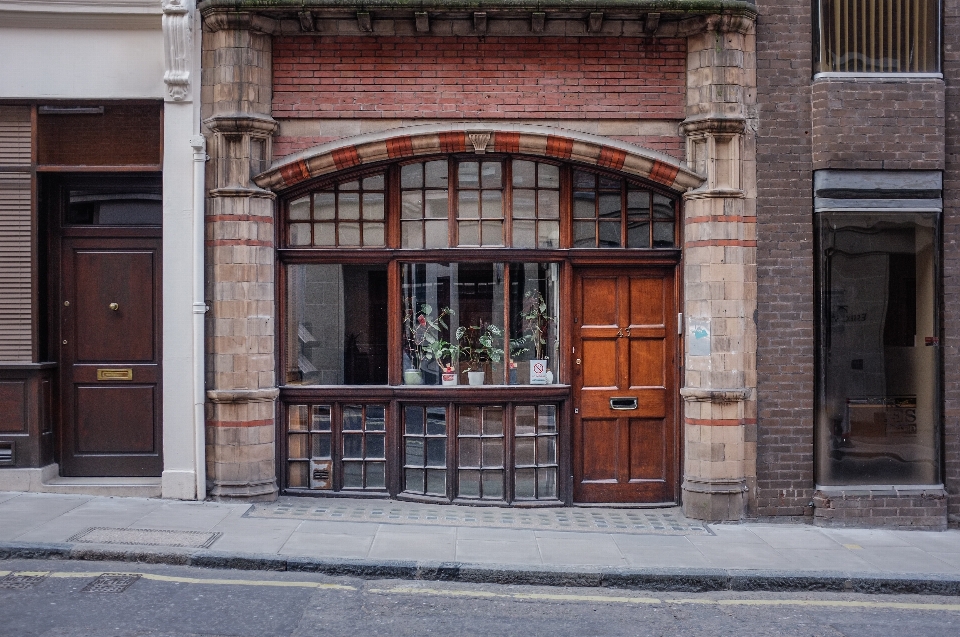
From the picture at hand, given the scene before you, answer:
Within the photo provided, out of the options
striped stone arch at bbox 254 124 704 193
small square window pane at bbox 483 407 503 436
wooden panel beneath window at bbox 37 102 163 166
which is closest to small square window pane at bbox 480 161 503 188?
striped stone arch at bbox 254 124 704 193

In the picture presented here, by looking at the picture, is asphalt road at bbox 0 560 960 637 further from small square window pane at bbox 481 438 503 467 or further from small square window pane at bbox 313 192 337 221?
small square window pane at bbox 313 192 337 221

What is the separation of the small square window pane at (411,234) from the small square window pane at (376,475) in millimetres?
2449

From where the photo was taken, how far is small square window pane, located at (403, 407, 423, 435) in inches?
373

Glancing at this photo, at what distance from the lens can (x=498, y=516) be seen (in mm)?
8969

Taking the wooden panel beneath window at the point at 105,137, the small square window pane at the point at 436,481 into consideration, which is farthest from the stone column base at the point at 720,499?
the wooden panel beneath window at the point at 105,137

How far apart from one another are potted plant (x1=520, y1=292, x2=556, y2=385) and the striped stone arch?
5.28 ft

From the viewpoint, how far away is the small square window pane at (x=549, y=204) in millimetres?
9438

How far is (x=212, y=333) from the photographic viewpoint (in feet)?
29.8

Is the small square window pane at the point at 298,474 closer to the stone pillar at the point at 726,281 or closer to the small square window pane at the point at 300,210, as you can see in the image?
the small square window pane at the point at 300,210

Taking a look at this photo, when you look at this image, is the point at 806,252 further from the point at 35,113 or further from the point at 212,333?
the point at 35,113

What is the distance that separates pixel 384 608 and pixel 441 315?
3922 millimetres

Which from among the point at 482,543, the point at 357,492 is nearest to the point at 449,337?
the point at 357,492

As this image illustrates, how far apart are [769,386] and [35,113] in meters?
8.30

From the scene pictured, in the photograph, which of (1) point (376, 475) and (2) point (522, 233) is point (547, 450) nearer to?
(1) point (376, 475)
